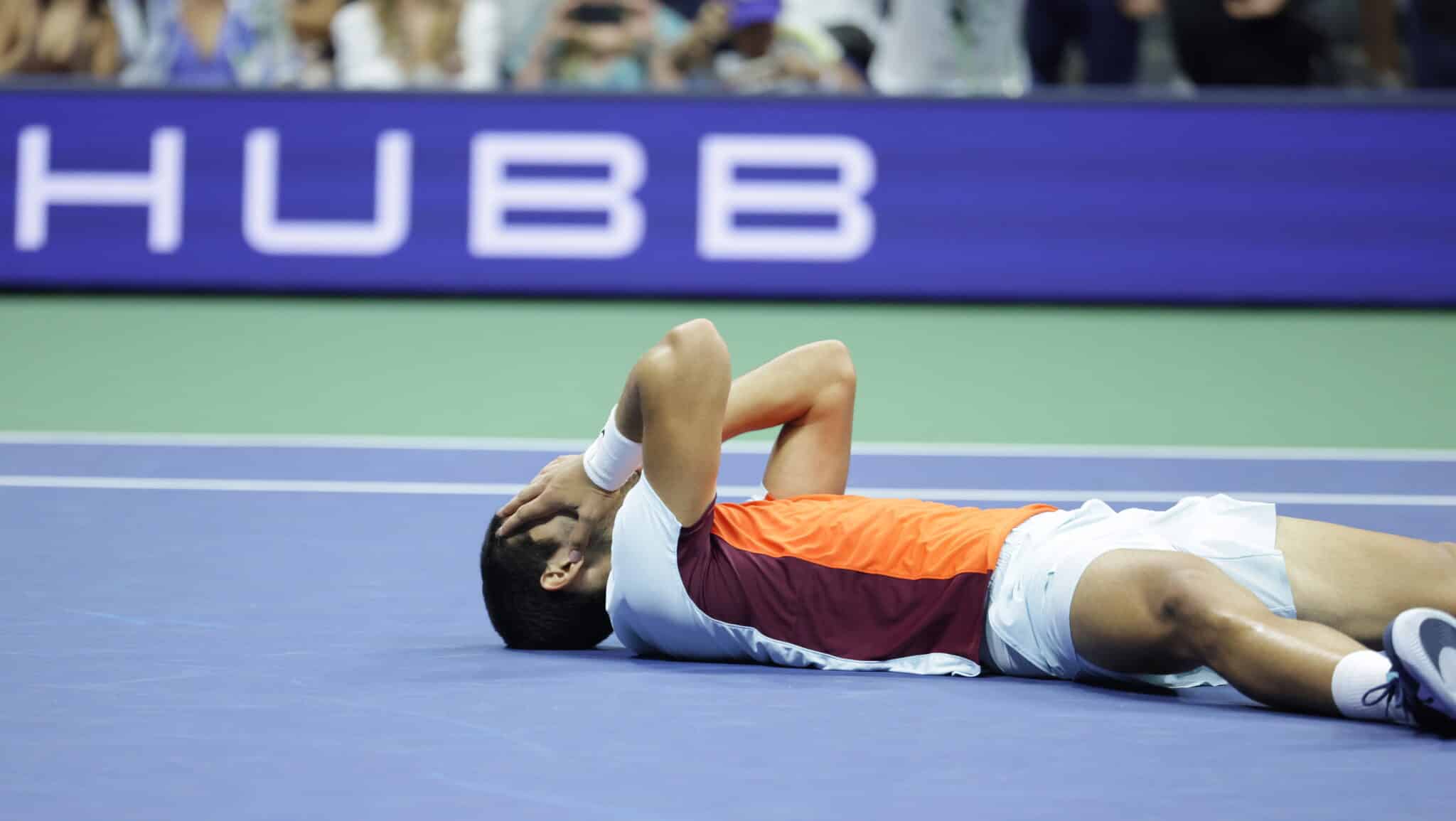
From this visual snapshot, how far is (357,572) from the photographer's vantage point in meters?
5.02

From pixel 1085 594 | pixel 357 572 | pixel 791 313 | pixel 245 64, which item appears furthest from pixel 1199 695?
pixel 245 64

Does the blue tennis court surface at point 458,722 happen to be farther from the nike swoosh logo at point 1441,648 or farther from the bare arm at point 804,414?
the bare arm at point 804,414

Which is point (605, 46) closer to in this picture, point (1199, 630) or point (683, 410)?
point (683, 410)

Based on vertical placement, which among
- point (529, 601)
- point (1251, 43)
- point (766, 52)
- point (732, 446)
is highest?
point (1251, 43)

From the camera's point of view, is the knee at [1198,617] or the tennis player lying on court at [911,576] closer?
the knee at [1198,617]

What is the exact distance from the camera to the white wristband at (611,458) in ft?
13.6

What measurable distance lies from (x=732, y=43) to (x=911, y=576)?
22.9ft

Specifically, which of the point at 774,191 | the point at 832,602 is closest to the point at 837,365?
the point at 832,602

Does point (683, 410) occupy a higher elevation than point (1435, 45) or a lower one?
lower

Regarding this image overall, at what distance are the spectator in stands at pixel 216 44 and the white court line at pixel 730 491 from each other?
4.58 metres

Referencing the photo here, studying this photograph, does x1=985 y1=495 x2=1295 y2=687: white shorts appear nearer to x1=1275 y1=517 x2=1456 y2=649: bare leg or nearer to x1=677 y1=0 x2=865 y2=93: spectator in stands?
x1=1275 y1=517 x2=1456 y2=649: bare leg

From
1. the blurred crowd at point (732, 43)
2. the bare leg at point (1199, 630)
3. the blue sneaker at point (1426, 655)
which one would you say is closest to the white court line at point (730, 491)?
the bare leg at point (1199, 630)

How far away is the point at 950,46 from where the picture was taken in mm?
10812

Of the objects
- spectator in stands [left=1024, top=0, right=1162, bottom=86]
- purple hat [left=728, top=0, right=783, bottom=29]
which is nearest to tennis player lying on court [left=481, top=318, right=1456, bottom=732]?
purple hat [left=728, top=0, right=783, bottom=29]
